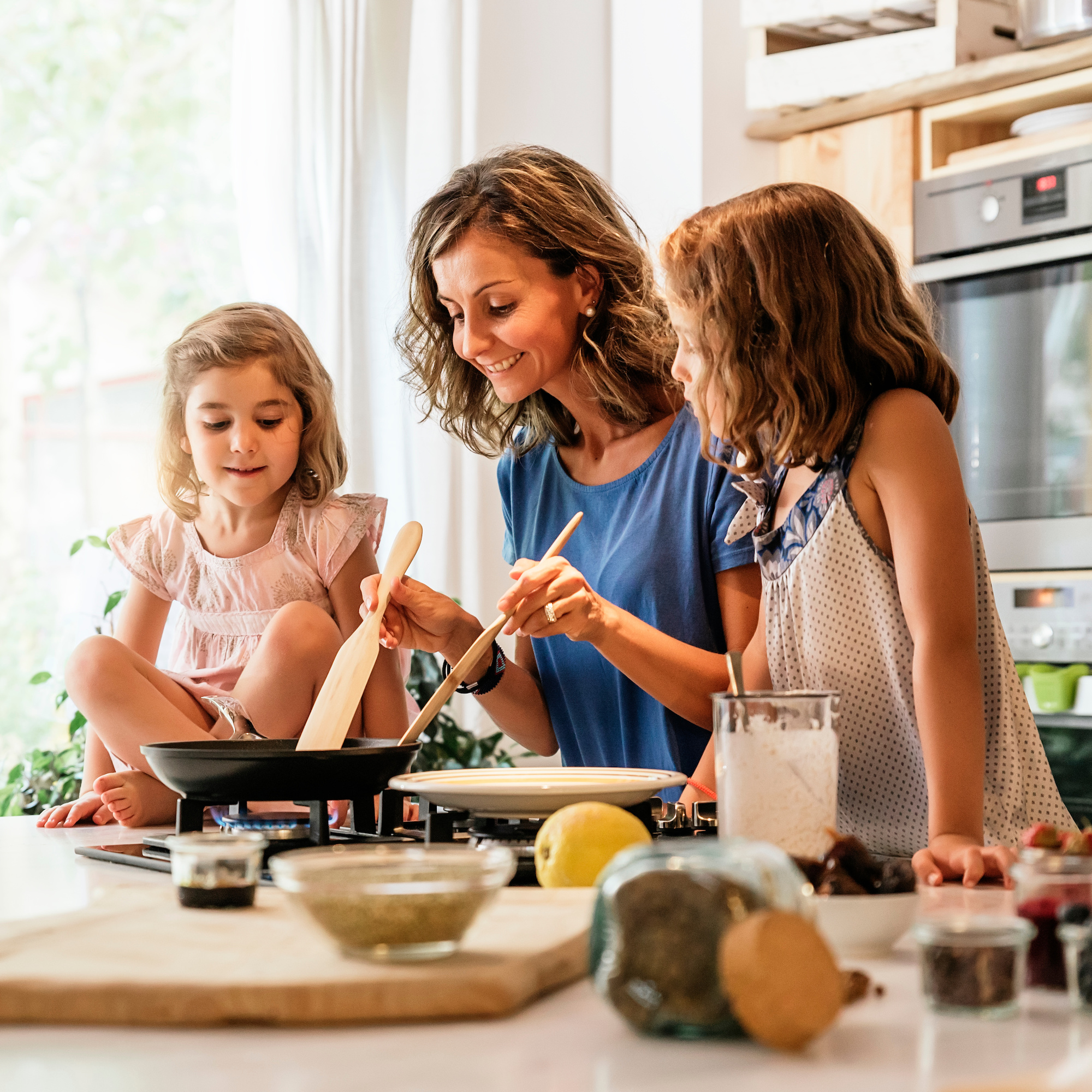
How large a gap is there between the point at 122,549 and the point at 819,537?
1242 mm

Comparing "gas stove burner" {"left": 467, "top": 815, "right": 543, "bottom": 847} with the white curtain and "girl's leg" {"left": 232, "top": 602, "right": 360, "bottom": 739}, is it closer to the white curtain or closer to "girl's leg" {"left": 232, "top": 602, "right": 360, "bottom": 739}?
"girl's leg" {"left": 232, "top": 602, "right": 360, "bottom": 739}

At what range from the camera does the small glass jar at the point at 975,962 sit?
623 mm

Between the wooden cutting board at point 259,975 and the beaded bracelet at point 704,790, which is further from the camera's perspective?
the beaded bracelet at point 704,790

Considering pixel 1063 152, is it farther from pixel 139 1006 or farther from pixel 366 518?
pixel 139 1006

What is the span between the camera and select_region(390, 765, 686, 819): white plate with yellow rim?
1.03m

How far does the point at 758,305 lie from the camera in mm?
1358

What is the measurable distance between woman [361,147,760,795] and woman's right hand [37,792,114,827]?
1.26 feet

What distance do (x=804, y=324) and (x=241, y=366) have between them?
3.33 feet

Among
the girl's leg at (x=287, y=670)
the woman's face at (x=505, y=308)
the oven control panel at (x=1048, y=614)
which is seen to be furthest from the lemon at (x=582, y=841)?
the oven control panel at (x=1048, y=614)

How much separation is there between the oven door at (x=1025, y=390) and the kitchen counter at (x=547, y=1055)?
1999mm

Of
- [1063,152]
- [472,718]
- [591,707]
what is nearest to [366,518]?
[591,707]

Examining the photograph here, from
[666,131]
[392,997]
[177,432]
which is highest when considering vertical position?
[666,131]

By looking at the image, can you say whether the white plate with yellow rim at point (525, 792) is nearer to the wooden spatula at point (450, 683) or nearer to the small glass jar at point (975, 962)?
the wooden spatula at point (450, 683)

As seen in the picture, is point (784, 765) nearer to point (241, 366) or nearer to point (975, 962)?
point (975, 962)
